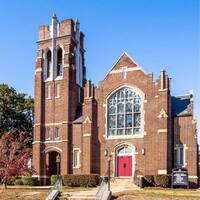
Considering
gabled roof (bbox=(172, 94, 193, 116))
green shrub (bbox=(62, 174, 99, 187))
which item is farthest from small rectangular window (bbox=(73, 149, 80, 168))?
gabled roof (bbox=(172, 94, 193, 116))

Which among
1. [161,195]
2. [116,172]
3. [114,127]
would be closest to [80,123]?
[114,127]

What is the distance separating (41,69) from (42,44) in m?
3.15

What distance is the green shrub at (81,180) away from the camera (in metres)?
38.3

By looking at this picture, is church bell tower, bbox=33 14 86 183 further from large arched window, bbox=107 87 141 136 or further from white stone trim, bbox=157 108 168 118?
white stone trim, bbox=157 108 168 118

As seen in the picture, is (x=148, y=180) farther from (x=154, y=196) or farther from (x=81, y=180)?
(x=154, y=196)

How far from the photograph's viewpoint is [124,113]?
136 ft

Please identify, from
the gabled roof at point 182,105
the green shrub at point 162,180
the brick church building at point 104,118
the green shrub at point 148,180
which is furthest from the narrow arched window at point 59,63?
the green shrub at point 162,180

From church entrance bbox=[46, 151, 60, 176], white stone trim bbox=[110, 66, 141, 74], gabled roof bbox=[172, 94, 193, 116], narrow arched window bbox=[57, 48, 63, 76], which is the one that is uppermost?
narrow arched window bbox=[57, 48, 63, 76]

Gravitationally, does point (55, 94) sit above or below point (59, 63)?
→ below

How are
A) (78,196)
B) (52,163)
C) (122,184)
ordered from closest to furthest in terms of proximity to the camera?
(78,196) < (122,184) < (52,163)

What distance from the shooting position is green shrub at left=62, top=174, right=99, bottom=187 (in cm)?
3828

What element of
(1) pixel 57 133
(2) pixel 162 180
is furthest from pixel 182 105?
(1) pixel 57 133

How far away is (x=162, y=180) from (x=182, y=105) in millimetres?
8648

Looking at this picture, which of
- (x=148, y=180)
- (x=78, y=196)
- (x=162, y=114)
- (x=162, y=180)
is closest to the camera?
(x=78, y=196)
